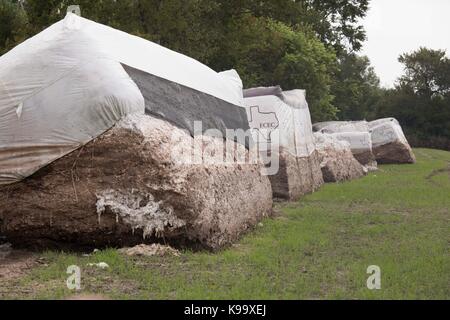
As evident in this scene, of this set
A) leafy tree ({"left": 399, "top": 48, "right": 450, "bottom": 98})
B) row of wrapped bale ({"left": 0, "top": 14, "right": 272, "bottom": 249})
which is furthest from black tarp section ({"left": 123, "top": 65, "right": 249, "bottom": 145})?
leafy tree ({"left": 399, "top": 48, "right": 450, "bottom": 98})

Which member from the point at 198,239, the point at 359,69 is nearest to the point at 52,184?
the point at 198,239

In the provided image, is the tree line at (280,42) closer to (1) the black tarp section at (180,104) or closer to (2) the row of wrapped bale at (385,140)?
(2) the row of wrapped bale at (385,140)

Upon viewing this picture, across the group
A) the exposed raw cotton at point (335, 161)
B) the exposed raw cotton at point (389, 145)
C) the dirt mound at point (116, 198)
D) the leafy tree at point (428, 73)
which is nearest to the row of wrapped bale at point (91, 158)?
the dirt mound at point (116, 198)

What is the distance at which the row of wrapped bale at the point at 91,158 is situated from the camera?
6.38m

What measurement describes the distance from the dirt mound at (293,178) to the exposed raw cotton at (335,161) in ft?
6.81

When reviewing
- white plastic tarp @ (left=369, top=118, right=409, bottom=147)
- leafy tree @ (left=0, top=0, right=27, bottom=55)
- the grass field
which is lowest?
the grass field

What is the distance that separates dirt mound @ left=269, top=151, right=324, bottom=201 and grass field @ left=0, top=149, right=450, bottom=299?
2.52 meters

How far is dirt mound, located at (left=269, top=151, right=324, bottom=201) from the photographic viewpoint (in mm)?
11734

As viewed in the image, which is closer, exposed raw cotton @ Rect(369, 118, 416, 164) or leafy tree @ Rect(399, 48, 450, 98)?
exposed raw cotton @ Rect(369, 118, 416, 164)

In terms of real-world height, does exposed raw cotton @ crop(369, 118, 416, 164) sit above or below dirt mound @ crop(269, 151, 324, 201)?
above

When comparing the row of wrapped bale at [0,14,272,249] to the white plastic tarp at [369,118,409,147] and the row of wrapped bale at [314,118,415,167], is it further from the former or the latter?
the white plastic tarp at [369,118,409,147]

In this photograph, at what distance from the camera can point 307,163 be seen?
45.0 feet

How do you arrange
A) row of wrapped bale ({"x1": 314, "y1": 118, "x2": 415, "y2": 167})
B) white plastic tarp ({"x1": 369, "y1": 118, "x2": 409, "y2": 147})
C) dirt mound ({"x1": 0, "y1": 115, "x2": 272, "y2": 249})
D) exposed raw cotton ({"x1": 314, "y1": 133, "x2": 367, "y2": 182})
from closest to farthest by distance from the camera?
dirt mound ({"x1": 0, "y1": 115, "x2": 272, "y2": 249}), exposed raw cotton ({"x1": 314, "y1": 133, "x2": 367, "y2": 182}), row of wrapped bale ({"x1": 314, "y1": 118, "x2": 415, "y2": 167}), white plastic tarp ({"x1": 369, "y1": 118, "x2": 409, "y2": 147})

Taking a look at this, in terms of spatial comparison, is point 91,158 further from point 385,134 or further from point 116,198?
point 385,134
